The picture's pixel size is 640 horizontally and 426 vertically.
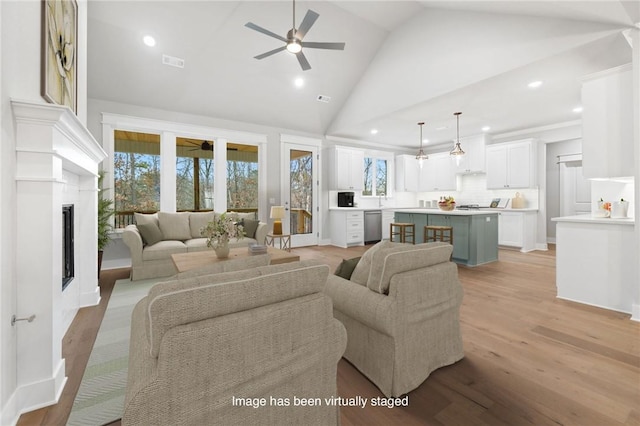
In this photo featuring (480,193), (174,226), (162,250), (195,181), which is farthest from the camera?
(480,193)

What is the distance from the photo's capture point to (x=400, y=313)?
61.7 inches

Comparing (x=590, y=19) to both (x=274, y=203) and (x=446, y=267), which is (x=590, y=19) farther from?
(x=274, y=203)

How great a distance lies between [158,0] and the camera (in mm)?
3680

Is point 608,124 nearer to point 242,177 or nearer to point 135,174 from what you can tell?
point 242,177

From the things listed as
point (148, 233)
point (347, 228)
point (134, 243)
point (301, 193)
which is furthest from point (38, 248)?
point (347, 228)

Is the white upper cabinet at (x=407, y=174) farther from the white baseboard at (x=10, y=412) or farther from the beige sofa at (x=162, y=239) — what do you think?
the white baseboard at (x=10, y=412)

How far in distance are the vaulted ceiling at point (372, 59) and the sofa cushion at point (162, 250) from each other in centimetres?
265

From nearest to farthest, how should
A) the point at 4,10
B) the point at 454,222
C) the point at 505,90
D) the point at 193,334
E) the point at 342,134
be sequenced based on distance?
the point at 193,334
the point at 4,10
the point at 505,90
the point at 454,222
the point at 342,134

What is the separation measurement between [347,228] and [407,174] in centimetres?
306

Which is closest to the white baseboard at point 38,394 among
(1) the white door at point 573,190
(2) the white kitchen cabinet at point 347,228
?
(2) the white kitchen cabinet at point 347,228

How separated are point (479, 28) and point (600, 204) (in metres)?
2.70

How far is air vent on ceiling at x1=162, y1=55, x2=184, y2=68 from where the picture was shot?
171 inches

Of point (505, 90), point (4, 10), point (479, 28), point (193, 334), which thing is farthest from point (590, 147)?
point (4, 10)

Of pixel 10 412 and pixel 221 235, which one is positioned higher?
pixel 221 235
